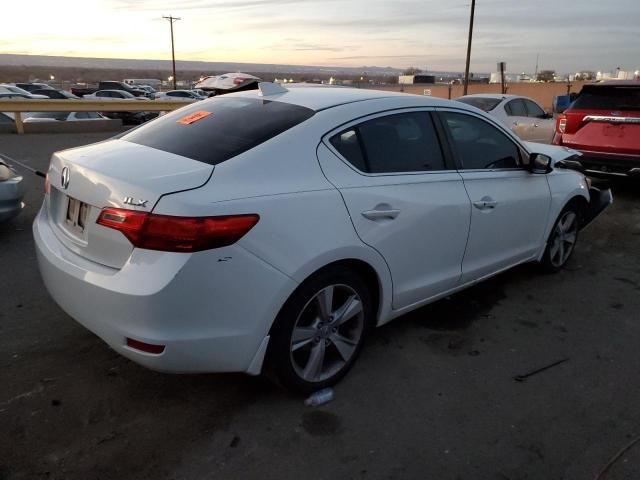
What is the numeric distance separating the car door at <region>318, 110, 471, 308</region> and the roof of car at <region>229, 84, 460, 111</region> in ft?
0.59

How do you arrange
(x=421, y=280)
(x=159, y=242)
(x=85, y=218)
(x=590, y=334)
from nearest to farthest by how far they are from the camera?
(x=159, y=242) < (x=85, y=218) < (x=421, y=280) < (x=590, y=334)

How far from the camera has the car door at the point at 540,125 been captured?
11.7 meters

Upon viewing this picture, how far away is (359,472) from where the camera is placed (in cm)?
241

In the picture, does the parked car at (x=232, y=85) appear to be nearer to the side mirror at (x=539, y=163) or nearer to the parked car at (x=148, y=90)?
the side mirror at (x=539, y=163)

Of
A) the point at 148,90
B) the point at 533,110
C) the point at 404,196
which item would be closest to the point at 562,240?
the point at 404,196

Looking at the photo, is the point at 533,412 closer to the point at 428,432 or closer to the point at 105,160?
the point at 428,432

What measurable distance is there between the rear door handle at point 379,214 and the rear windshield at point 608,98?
604cm

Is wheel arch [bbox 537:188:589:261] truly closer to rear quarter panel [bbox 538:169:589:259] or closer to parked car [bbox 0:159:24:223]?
rear quarter panel [bbox 538:169:589:259]

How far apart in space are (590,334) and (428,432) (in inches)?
71.4

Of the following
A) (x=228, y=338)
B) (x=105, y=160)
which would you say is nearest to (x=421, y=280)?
(x=228, y=338)

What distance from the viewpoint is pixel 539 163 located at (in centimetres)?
414

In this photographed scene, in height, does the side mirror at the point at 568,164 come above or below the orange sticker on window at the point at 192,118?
below

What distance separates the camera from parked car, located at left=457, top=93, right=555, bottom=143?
1147cm

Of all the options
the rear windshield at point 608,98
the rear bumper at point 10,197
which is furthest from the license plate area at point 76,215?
the rear windshield at point 608,98
